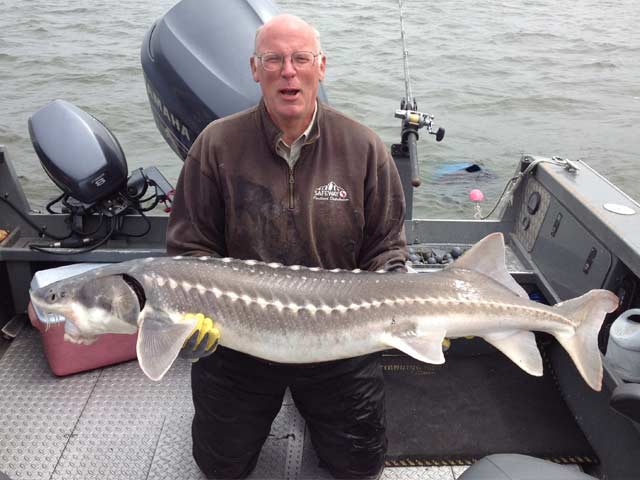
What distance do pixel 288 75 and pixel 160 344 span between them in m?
0.99

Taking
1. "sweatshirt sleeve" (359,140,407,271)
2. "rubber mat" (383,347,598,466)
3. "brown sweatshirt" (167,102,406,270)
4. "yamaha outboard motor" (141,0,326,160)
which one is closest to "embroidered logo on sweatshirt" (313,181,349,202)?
"brown sweatshirt" (167,102,406,270)

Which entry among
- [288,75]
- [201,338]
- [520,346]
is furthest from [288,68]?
[520,346]

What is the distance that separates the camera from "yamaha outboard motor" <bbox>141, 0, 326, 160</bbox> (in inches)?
138

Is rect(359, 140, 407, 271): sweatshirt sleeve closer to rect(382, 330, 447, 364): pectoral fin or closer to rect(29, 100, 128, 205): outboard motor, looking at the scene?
rect(382, 330, 447, 364): pectoral fin

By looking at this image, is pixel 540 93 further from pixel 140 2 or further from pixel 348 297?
pixel 348 297

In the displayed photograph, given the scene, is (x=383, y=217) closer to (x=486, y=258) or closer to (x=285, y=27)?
(x=486, y=258)

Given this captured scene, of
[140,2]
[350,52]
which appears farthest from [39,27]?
[350,52]

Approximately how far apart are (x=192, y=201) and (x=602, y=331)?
6.34ft

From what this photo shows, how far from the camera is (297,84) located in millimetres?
2314

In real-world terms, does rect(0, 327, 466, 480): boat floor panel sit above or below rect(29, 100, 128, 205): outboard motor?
below

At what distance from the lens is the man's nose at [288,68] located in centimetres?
230

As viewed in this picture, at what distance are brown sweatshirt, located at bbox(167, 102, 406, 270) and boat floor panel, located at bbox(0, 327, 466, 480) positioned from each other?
3.26ft

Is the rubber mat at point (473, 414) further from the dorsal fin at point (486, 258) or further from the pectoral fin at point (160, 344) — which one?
the pectoral fin at point (160, 344)

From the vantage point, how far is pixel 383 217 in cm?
259
